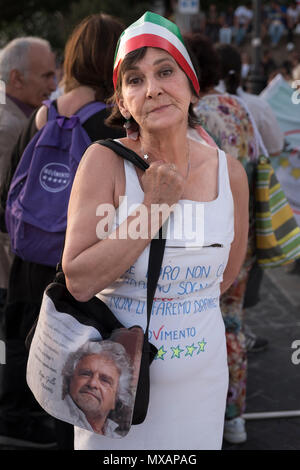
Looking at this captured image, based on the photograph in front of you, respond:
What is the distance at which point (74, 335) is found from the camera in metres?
1.72

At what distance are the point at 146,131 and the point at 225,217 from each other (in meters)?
0.36

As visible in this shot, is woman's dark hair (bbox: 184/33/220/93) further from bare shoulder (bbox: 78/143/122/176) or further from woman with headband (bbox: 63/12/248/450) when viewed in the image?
bare shoulder (bbox: 78/143/122/176)

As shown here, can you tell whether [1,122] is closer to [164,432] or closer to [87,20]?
[87,20]

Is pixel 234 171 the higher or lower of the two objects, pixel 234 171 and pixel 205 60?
the lower

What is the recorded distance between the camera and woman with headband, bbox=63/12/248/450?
1.73m

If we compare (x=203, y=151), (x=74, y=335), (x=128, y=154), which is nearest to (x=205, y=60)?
(x=203, y=151)

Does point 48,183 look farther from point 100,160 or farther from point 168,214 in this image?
point 168,214

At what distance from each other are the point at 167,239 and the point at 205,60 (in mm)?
1980

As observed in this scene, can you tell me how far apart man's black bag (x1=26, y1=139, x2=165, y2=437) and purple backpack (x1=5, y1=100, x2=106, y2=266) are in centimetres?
80

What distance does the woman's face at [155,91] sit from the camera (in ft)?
6.01

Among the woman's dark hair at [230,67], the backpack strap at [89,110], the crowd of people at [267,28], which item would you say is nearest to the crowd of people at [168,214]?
the backpack strap at [89,110]

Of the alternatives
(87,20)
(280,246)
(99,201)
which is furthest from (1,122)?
(99,201)

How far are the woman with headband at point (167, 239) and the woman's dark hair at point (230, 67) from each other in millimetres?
2210

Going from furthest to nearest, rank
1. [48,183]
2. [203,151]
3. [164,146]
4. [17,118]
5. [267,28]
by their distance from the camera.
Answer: [267,28], [17,118], [48,183], [203,151], [164,146]
